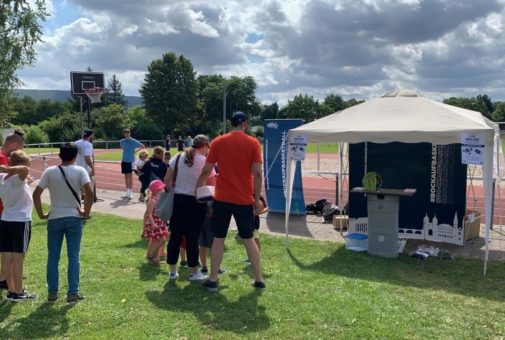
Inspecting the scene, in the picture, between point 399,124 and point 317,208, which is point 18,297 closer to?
point 399,124

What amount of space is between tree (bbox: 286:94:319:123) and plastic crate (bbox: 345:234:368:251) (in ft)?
268

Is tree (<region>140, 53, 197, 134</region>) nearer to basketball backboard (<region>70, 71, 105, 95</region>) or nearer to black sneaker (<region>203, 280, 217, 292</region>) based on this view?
basketball backboard (<region>70, 71, 105, 95</region>)

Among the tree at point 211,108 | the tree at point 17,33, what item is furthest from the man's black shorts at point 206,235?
the tree at point 211,108

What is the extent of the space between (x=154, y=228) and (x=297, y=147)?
9.58 feet

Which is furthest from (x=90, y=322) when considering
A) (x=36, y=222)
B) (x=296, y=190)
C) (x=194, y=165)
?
(x=296, y=190)

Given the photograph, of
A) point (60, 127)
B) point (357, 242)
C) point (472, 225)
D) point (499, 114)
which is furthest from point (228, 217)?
point (499, 114)

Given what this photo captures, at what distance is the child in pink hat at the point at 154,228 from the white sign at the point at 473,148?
4156mm

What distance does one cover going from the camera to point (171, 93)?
74.4m

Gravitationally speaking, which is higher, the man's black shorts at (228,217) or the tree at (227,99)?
the tree at (227,99)

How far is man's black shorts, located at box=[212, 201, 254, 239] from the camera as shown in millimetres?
5340

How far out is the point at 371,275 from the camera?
653 centimetres

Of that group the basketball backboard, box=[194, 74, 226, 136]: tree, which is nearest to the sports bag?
the basketball backboard

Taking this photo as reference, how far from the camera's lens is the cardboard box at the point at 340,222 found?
386 inches

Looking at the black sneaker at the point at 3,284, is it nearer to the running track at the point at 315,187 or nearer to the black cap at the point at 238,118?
the black cap at the point at 238,118
